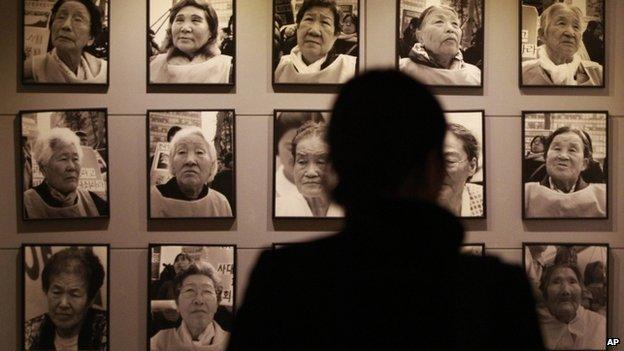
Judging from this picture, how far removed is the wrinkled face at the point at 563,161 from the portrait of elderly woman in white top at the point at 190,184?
1402mm

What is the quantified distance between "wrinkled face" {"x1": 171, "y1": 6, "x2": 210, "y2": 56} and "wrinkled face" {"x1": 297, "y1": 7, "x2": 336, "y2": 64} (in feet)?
1.34

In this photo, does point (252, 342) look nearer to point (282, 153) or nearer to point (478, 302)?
point (478, 302)

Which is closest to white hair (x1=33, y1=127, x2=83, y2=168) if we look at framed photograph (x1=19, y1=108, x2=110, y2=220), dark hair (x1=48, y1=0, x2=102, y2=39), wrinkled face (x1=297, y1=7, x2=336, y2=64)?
framed photograph (x1=19, y1=108, x2=110, y2=220)

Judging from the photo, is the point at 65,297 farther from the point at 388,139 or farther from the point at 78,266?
the point at 388,139

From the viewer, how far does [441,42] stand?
3.62 metres

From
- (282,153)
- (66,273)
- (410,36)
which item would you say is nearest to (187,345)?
(66,273)

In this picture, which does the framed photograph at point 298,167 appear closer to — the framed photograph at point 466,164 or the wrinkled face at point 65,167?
the framed photograph at point 466,164

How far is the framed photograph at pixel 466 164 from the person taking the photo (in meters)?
3.60

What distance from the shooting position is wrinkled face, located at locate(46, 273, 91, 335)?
357cm

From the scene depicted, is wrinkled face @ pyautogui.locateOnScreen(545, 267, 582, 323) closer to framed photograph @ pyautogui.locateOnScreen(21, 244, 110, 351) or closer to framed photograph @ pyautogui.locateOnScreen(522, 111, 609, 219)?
framed photograph @ pyautogui.locateOnScreen(522, 111, 609, 219)

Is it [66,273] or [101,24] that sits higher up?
[101,24]

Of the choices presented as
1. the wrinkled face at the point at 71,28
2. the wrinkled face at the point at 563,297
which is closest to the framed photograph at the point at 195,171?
the wrinkled face at the point at 71,28

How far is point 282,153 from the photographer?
3576 mm

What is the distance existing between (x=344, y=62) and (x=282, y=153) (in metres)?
0.47
